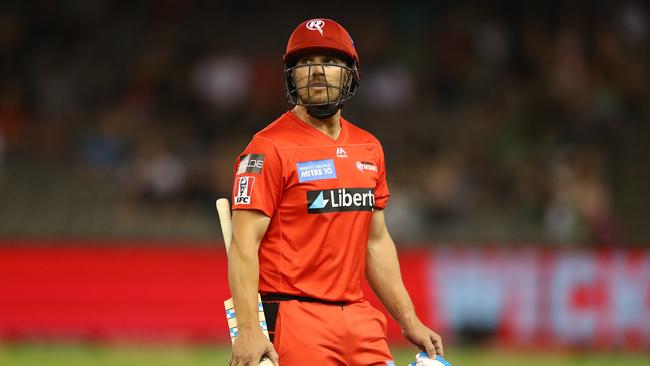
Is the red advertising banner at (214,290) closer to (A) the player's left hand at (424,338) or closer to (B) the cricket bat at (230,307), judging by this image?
(A) the player's left hand at (424,338)

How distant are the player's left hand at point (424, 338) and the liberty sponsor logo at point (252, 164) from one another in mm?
1104

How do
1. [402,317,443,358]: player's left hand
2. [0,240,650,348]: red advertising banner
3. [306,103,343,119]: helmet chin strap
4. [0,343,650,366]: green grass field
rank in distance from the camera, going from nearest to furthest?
[306,103,343,119]: helmet chin strap < [402,317,443,358]: player's left hand < [0,343,650,366]: green grass field < [0,240,650,348]: red advertising banner

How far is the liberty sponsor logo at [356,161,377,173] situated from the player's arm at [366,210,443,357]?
23 cm

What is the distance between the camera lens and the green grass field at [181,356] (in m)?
12.0

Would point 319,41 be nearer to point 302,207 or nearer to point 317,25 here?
point 317,25

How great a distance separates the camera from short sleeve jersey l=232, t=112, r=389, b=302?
525 cm

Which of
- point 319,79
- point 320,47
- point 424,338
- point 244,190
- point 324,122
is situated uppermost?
point 320,47

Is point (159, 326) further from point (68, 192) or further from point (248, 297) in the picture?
point (248, 297)

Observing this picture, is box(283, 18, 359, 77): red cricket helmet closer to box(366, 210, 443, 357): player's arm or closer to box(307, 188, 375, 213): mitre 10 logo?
box(307, 188, 375, 213): mitre 10 logo

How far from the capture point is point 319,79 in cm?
535

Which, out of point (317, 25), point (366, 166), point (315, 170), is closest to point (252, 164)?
point (315, 170)

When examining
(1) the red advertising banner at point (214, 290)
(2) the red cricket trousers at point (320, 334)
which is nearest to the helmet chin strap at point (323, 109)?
(2) the red cricket trousers at point (320, 334)

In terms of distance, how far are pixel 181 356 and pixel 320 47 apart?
780 centimetres

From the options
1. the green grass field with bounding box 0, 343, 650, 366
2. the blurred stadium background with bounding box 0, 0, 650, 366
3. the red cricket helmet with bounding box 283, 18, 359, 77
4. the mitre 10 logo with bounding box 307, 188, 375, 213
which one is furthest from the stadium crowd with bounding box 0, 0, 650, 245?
the red cricket helmet with bounding box 283, 18, 359, 77
